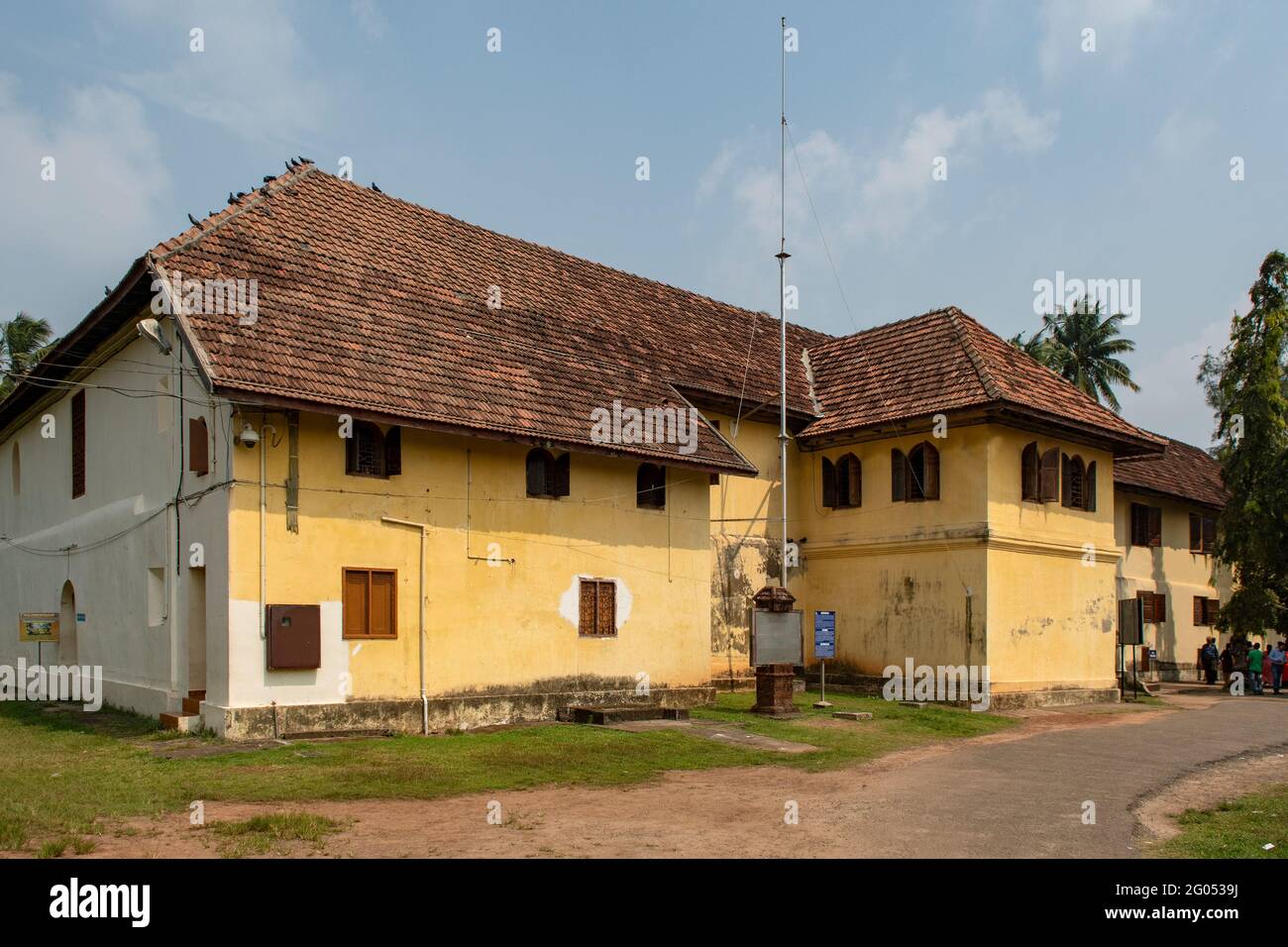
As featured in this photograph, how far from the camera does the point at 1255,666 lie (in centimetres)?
2711

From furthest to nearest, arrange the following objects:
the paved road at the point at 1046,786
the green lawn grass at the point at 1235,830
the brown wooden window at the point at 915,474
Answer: the brown wooden window at the point at 915,474 → the paved road at the point at 1046,786 → the green lawn grass at the point at 1235,830

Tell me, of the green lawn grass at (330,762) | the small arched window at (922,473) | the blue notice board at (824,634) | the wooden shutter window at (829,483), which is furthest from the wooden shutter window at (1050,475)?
the green lawn grass at (330,762)

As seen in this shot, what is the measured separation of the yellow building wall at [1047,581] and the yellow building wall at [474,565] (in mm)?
5796

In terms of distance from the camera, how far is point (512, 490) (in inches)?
694

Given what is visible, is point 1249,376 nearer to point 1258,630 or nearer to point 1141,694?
point 1258,630

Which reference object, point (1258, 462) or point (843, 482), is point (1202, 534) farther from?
point (843, 482)

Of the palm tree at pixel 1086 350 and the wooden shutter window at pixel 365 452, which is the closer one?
the wooden shutter window at pixel 365 452

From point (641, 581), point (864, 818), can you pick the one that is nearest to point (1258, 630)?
point (641, 581)

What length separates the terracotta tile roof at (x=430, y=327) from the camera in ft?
51.2

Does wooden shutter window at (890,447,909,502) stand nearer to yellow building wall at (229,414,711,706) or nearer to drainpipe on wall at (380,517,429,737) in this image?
yellow building wall at (229,414,711,706)

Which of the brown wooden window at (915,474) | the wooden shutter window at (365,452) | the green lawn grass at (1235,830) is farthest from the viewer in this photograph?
the brown wooden window at (915,474)

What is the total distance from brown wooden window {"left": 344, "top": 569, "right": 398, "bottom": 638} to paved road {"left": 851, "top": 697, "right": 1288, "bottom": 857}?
7.23m

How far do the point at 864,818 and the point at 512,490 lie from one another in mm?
8959

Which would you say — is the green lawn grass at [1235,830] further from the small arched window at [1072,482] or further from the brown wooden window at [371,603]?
the small arched window at [1072,482]
